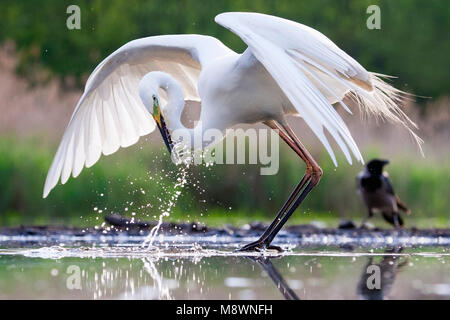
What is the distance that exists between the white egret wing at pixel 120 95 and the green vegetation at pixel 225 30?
1067 cm

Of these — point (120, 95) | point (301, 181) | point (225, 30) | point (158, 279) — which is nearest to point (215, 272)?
point (158, 279)

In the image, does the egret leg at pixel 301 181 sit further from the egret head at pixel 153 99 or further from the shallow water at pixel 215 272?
the egret head at pixel 153 99

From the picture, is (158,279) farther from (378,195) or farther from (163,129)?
(378,195)

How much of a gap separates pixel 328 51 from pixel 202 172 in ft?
20.9

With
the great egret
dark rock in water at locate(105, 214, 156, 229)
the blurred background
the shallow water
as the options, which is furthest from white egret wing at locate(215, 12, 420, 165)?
dark rock in water at locate(105, 214, 156, 229)

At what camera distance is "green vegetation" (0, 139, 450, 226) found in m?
12.1

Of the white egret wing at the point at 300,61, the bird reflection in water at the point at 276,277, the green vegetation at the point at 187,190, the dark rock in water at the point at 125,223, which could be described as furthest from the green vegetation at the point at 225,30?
the bird reflection in water at the point at 276,277

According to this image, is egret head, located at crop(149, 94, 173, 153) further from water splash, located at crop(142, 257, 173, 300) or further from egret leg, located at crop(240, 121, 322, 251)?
egret leg, located at crop(240, 121, 322, 251)

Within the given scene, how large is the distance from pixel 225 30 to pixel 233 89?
1325 centimetres

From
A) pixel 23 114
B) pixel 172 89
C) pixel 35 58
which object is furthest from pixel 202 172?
pixel 35 58

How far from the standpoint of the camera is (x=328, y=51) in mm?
6566

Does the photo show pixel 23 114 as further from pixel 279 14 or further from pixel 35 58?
pixel 279 14

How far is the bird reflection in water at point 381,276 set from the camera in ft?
15.4

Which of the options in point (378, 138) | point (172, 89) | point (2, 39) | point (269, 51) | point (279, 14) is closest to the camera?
point (269, 51)
